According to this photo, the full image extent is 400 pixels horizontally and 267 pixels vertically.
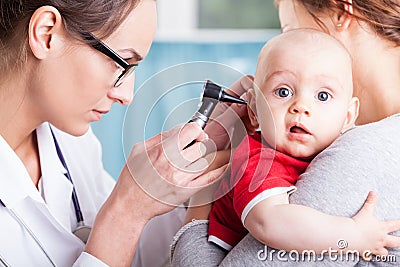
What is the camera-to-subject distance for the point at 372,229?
988mm

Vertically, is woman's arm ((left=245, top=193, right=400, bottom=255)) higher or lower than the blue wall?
lower

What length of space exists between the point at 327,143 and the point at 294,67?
0.16 m

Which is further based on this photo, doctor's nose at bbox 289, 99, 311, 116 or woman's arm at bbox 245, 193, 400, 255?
doctor's nose at bbox 289, 99, 311, 116

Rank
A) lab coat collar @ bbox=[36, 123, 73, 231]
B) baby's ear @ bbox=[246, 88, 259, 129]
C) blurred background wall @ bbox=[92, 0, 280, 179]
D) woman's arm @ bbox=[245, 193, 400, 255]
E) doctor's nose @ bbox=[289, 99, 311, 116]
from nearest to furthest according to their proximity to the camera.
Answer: woman's arm @ bbox=[245, 193, 400, 255] < doctor's nose @ bbox=[289, 99, 311, 116] < baby's ear @ bbox=[246, 88, 259, 129] < lab coat collar @ bbox=[36, 123, 73, 231] < blurred background wall @ bbox=[92, 0, 280, 179]

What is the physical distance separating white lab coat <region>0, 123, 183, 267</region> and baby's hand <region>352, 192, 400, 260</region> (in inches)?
19.5

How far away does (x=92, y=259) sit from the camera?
116 cm

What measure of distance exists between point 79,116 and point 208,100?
0.97 feet

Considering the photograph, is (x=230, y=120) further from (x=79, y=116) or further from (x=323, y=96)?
(x=79, y=116)

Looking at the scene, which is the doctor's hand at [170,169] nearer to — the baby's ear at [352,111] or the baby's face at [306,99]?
the baby's face at [306,99]

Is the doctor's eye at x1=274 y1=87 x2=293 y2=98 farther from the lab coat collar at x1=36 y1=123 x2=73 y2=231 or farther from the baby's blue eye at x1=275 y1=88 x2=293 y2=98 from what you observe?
the lab coat collar at x1=36 y1=123 x2=73 y2=231

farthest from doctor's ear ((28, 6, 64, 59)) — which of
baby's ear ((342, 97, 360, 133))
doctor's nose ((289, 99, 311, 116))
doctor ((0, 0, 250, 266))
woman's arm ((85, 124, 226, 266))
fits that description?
baby's ear ((342, 97, 360, 133))

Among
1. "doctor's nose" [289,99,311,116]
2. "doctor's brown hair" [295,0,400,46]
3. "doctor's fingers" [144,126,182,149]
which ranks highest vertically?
"doctor's brown hair" [295,0,400,46]

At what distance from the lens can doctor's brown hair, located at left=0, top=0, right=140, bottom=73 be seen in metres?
1.17

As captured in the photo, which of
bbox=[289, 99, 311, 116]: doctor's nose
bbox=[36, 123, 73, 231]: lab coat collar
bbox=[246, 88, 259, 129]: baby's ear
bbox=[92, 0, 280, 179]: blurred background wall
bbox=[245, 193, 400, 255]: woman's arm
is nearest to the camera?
bbox=[245, 193, 400, 255]: woman's arm
